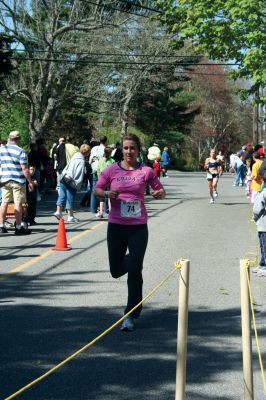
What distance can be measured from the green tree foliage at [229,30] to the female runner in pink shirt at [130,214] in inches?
596

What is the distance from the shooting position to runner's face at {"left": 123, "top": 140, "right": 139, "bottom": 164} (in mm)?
7879

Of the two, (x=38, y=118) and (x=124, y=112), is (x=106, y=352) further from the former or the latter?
(x=124, y=112)

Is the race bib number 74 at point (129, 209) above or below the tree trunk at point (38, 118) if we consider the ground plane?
below

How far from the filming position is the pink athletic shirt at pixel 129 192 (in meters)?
7.88

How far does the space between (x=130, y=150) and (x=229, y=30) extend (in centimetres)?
1652

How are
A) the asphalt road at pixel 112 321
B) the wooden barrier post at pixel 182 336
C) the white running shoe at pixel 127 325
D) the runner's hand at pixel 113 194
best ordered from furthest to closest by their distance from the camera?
the runner's hand at pixel 113 194 → the white running shoe at pixel 127 325 → the asphalt road at pixel 112 321 → the wooden barrier post at pixel 182 336

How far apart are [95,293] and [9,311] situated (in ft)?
4.33

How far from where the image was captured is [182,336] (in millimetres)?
4809

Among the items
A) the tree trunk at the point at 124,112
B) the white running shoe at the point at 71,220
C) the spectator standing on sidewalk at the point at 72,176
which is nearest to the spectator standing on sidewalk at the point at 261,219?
the spectator standing on sidewalk at the point at 72,176

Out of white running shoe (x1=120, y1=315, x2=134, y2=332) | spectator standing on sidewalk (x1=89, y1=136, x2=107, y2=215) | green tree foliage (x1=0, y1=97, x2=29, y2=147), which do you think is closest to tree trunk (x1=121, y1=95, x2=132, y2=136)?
green tree foliage (x1=0, y1=97, x2=29, y2=147)

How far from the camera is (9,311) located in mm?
8445

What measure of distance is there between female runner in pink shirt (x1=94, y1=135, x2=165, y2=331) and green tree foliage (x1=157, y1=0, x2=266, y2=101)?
49.7ft

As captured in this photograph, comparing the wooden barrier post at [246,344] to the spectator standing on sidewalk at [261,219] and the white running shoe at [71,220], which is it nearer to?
the spectator standing on sidewalk at [261,219]

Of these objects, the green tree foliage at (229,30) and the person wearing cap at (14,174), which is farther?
the green tree foliage at (229,30)
